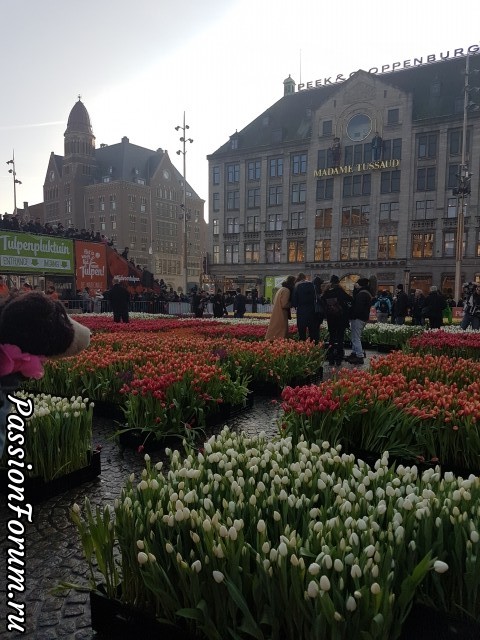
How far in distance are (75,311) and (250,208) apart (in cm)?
3765

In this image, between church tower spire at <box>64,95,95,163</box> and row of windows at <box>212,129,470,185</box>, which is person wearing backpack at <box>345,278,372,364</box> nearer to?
row of windows at <box>212,129,470,185</box>

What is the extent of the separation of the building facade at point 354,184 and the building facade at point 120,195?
117 ft

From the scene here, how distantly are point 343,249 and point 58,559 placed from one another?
5263 cm

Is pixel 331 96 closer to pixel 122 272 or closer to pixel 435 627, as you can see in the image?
pixel 122 272

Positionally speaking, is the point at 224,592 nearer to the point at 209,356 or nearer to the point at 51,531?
the point at 51,531

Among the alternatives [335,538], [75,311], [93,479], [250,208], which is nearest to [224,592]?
[335,538]

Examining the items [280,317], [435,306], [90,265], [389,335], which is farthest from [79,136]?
[280,317]

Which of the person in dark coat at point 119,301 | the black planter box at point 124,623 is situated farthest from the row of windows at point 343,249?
the black planter box at point 124,623

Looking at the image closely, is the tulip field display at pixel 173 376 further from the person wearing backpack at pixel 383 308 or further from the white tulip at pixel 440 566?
the person wearing backpack at pixel 383 308

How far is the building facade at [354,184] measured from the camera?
4800 cm

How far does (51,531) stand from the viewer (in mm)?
3869

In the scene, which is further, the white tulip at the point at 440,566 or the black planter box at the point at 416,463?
the black planter box at the point at 416,463

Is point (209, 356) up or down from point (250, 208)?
down

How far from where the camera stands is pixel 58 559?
347 cm
